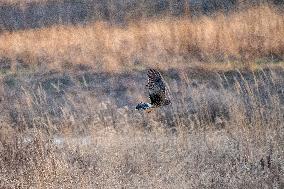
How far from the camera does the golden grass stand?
16.7m

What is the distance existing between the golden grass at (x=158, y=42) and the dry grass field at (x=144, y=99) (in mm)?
23

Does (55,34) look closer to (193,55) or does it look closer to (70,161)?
(193,55)

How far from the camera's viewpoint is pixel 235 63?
52.9ft

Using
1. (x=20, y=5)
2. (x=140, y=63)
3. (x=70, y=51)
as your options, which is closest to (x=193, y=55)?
(x=140, y=63)

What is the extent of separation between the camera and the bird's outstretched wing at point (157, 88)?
8352 mm

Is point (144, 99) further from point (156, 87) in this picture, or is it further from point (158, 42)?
point (156, 87)

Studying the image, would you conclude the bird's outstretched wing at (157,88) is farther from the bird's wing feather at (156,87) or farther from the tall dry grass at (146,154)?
the tall dry grass at (146,154)

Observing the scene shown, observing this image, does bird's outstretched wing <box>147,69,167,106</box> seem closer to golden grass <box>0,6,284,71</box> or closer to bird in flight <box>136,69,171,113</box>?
bird in flight <box>136,69,171,113</box>

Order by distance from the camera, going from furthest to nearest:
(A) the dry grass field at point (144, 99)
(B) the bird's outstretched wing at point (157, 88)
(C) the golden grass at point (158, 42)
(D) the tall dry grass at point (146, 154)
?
(C) the golden grass at point (158, 42) < (A) the dry grass field at point (144, 99) < (D) the tall dry grass at point (146, 154) < (B) the bird's outstretched wing at point (157, 88)

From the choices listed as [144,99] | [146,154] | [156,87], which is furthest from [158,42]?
[156,87]

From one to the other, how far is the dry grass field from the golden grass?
0.07 ft

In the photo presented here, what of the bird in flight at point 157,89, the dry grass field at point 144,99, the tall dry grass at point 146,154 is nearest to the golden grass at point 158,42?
the dry grass field at point 144,99

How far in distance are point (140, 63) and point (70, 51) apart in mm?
1428

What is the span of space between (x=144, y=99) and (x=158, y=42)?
2722mm
